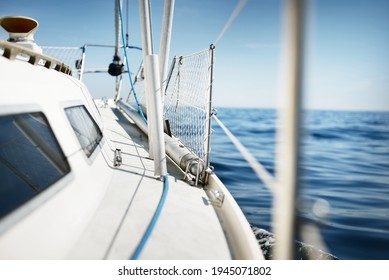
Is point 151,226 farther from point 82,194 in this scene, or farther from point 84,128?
point 84,128

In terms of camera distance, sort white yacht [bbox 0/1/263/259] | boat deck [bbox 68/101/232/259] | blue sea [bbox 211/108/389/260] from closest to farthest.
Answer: white yacht [bbox 0/1/263/259], boat deck [bbox 68/101/232/259], blue sea [bbox 211/108/389/260]

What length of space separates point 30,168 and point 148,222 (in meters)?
1.20

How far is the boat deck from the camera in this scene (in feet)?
5.62

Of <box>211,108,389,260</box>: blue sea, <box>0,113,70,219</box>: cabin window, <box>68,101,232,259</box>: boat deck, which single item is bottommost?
<box>211,108,389,260</box>: blue sea

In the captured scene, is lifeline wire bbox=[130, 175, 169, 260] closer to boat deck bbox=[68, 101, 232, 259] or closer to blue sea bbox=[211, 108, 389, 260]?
boat deck bbox=[68, 101, 232, 259]

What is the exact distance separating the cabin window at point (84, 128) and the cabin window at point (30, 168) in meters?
0.36

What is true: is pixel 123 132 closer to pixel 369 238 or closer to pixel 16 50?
pixel 16 50

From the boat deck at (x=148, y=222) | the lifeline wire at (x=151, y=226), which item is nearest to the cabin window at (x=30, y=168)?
the boat deck at (x=148, y=222)

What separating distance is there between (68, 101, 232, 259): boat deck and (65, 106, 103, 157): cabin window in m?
0.35

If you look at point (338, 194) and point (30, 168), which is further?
point (338, 194)

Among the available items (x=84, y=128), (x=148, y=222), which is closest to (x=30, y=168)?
(x=84, y=128)

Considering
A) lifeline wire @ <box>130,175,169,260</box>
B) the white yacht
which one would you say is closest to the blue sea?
the white yacht

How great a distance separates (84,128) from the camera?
2775 mm
